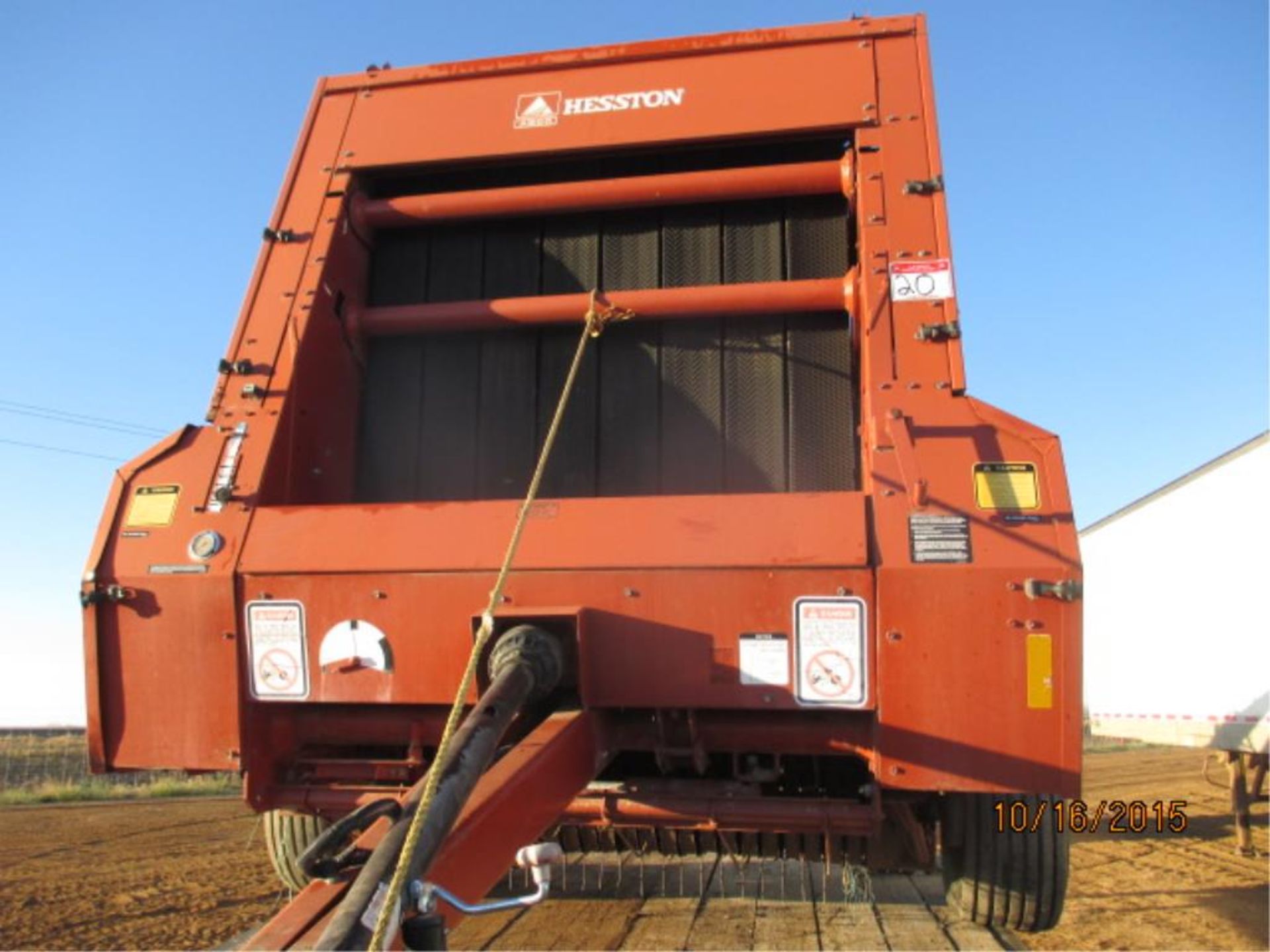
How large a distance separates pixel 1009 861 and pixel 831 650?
1.01 meters

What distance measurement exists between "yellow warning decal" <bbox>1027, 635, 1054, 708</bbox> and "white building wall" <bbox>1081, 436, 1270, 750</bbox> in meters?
5.90

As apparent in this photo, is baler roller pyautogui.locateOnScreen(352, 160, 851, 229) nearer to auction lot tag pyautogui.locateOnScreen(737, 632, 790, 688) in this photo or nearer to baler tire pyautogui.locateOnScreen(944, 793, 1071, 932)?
auction lot tag pyautogui.locateOnScreen(737, 632, 790, 688)

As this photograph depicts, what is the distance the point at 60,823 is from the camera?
9805 mm

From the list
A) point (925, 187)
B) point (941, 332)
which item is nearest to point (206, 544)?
point (941, 332)

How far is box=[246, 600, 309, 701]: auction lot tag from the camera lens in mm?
3129

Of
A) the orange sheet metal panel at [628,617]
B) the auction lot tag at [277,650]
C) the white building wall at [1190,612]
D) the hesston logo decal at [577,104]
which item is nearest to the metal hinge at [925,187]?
the hesston logo decal at [577,104]

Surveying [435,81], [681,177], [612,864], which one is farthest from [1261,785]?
[435,81]

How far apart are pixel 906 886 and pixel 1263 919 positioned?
240 cm

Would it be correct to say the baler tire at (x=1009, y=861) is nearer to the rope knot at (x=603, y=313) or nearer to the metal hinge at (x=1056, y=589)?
the metal hinge at (x=1056, y=589)

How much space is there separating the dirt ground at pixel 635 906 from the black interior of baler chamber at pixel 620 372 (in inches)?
67.6

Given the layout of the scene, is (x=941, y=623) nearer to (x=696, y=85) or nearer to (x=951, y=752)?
(x=951, y=752)

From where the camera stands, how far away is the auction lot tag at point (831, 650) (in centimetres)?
281

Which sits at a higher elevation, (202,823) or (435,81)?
(435,81)

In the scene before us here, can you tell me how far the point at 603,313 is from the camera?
3.79 meters
